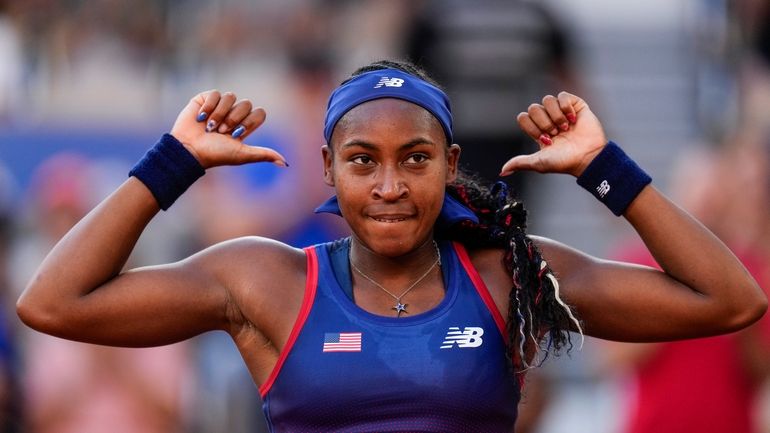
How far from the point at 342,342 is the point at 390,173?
503mm

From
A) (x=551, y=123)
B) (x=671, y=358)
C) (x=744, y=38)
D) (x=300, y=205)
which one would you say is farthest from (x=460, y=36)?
(x=551, y=123)

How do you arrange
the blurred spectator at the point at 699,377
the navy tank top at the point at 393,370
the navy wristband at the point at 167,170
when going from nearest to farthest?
the navy tank top at the point at 393,370, the navy wristband at the point at 167,170, the blurred spectator at the point at 699,377

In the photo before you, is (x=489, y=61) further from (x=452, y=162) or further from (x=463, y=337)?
(x=463, y=337)

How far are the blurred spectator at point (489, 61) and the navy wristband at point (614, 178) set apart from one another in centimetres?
478

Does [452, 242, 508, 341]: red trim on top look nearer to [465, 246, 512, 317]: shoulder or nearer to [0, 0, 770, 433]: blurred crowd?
[465, 246, 512, 317]: shoulder

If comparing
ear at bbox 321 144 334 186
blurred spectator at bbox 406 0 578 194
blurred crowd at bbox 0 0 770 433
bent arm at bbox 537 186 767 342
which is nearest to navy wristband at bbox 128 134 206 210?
ear at bbox 321 144 334 186

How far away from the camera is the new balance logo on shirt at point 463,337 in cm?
451

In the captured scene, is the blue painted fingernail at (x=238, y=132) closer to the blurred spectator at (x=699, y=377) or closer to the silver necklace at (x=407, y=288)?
the silver necklace at (x=407, y=288)

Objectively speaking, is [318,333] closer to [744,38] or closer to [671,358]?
[671,358]

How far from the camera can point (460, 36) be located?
9.91 m

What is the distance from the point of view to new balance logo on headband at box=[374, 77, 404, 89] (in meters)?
4.63

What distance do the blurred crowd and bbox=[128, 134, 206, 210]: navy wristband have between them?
304 centimetres

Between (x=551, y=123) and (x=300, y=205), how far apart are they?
4.51 m

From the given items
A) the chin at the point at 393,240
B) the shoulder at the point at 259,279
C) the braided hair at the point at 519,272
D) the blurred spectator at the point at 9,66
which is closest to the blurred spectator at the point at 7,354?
the blurred spectator at the point at 9,66
